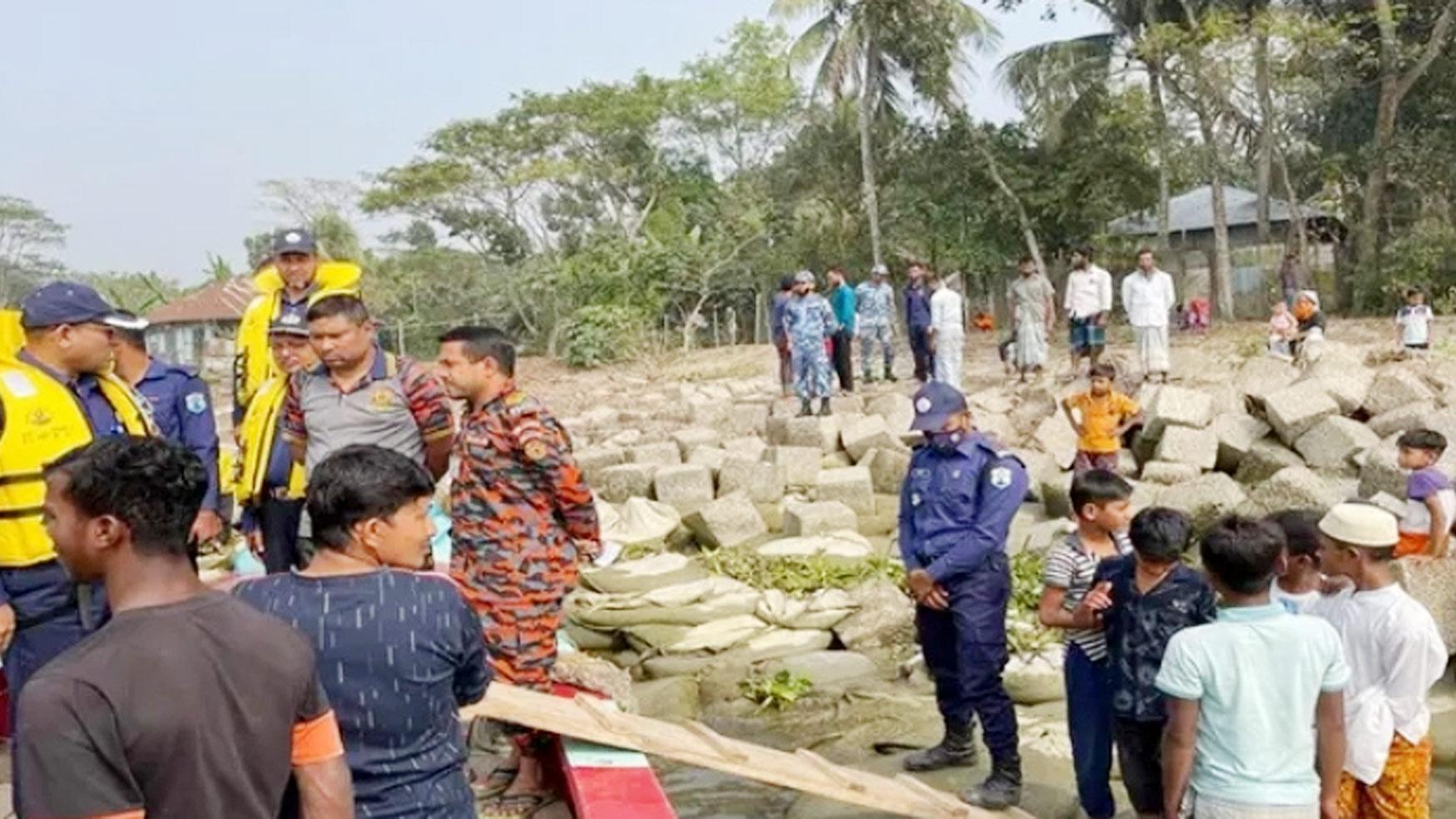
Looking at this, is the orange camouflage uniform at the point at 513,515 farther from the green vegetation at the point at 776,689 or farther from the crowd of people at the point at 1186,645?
the green vegetation at the point at 776,689

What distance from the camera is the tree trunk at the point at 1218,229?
69.8 feet

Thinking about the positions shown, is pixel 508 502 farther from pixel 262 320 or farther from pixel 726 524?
pixel 726 524

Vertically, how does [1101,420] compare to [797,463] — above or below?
above

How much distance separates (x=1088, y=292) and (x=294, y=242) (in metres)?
10.8

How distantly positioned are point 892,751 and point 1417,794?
260 centimetres

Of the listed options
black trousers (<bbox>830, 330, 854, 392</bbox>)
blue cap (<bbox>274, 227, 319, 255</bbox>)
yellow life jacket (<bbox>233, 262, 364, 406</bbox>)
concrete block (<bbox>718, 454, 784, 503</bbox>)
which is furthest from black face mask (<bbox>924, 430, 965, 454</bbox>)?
black trousers (<bbox>830, 330, 854, 392</bbox>)

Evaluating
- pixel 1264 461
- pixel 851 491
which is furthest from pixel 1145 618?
pixel 1264 461

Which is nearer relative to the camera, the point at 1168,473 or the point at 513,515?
the point at 513,515

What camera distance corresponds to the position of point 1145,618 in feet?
12.4

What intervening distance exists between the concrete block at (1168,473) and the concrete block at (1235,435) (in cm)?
54

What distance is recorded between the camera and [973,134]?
79.4 feet

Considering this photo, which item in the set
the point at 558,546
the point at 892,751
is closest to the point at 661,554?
the point at 892,751

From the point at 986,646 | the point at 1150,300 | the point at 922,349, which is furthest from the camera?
the point at 922,349

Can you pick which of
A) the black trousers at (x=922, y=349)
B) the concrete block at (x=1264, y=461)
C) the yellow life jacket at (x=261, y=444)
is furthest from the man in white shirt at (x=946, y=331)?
the yellow life jacket at (x=261, y=444)
